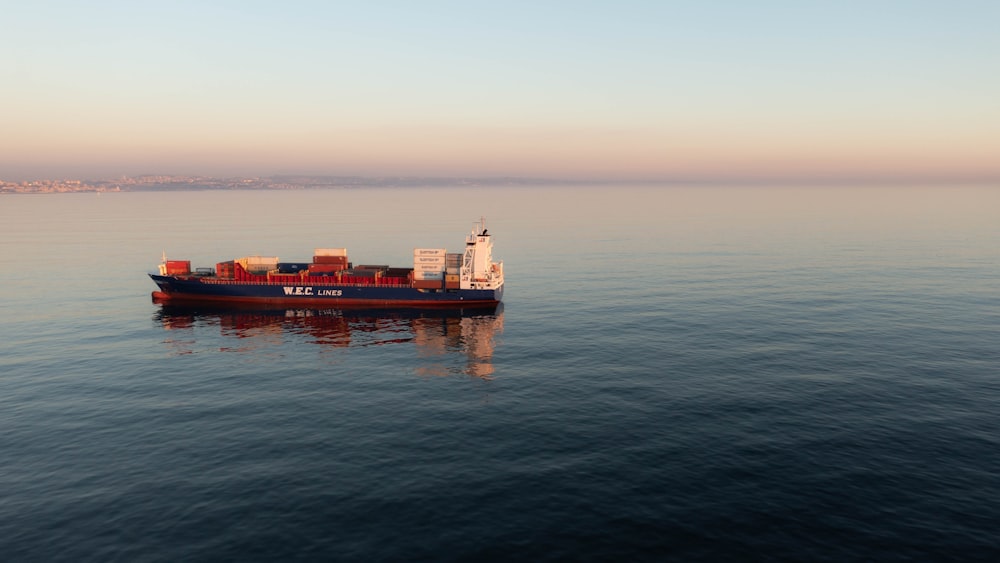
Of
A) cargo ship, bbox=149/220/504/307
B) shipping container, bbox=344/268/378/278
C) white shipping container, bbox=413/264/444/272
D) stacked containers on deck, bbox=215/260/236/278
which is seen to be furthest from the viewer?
shipping container, bbox=344/268/378/278

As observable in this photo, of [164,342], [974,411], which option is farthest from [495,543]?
[164,342]

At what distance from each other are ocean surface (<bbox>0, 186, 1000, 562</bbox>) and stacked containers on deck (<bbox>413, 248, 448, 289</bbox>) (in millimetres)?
7846

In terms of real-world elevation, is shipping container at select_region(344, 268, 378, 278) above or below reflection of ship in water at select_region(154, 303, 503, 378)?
above

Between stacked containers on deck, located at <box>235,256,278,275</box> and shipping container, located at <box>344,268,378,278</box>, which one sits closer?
shipping container, located at <box>344,268,378,278</box>

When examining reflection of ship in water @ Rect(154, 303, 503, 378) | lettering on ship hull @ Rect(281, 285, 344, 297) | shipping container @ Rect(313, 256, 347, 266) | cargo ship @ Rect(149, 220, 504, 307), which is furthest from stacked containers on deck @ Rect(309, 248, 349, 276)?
reflection of ship in water @ Rect(154, 303, 503, 378)

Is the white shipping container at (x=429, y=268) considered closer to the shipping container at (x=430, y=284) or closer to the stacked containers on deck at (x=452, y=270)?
the stacked containers on deck at (x=452, y=270)

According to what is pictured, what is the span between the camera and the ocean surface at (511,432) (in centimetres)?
3253

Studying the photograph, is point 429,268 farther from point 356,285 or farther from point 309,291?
point 309,291

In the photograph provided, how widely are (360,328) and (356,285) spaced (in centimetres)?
1669

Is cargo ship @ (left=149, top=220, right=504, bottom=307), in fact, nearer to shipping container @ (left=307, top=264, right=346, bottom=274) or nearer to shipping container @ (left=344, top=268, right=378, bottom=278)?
shipping container @ (left=307, top=264, right=346, bottom=274)

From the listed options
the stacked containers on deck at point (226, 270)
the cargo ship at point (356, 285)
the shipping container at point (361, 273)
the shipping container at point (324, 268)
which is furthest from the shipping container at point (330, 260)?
the stacked containers on deck at point (226, 270)

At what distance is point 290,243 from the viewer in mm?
191250

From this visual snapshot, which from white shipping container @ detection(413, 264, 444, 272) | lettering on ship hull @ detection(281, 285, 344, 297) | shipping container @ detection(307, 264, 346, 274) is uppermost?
white shipping container @ detection(413, 264, 444, 272)

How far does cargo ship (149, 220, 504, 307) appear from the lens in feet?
332
